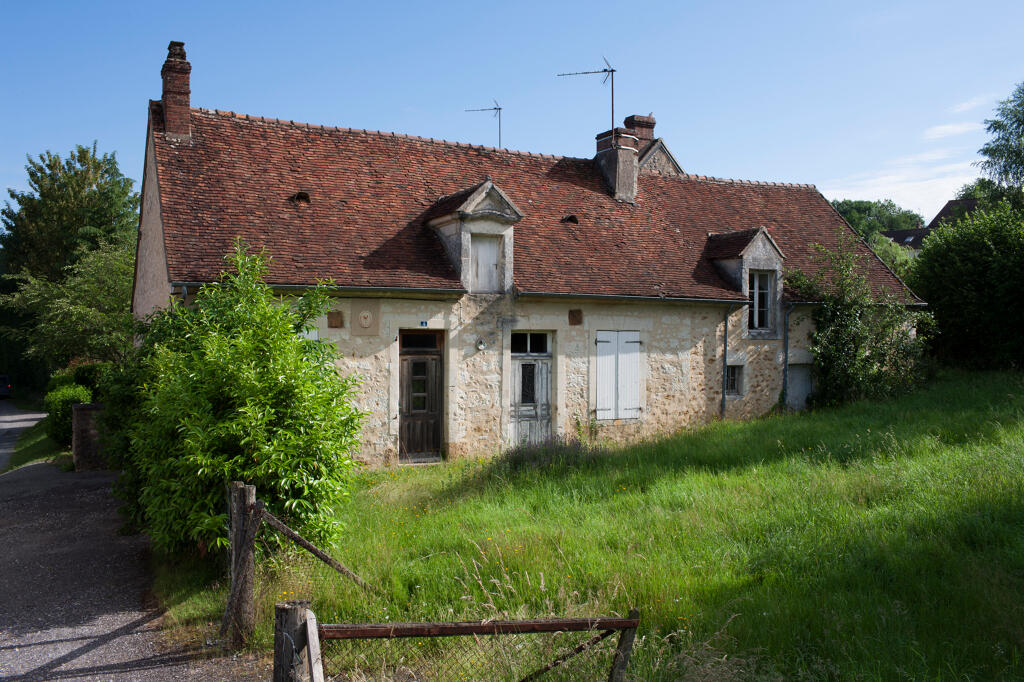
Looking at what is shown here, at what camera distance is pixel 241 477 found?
266 inches

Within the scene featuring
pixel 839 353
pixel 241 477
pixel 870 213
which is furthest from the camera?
pixel 870 213

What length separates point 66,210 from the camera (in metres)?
32.2

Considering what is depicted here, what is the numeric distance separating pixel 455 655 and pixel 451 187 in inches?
447

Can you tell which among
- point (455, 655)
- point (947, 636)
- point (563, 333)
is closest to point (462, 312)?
point (563, 333)

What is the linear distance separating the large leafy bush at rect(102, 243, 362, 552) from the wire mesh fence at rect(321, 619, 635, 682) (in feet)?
6.10

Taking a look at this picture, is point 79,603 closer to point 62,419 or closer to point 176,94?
point 176,94

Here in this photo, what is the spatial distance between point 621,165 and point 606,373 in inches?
223

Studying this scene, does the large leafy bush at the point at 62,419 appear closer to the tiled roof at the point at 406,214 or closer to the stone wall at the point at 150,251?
the stone wall at the point at 150,251

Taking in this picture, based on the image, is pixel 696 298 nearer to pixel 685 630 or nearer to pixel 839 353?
pixel 839 353

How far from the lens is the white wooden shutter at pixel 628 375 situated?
1447 centimetres

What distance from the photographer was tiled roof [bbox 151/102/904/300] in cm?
1221

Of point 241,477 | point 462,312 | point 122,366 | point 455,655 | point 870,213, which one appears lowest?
point 455,655

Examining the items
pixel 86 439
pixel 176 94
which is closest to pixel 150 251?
pixel 176 94

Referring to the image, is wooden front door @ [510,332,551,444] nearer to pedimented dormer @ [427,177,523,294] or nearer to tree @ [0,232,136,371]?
pedimented dormer @ [427,177,523,294]
